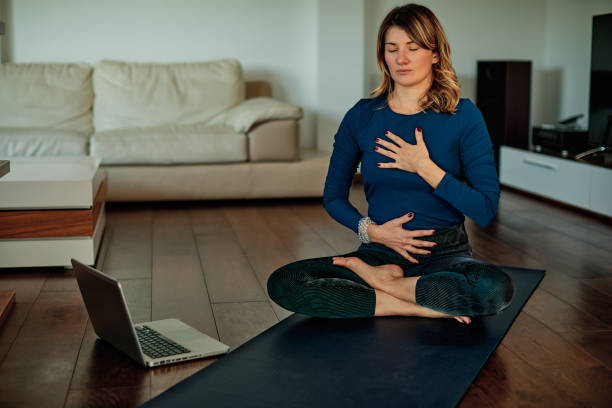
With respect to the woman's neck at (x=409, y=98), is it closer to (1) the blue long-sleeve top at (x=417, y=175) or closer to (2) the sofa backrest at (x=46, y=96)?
(1) the blue long-sleeve top at (x=417, y=175)

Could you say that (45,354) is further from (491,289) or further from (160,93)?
(160,93)

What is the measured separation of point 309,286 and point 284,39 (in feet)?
12.3

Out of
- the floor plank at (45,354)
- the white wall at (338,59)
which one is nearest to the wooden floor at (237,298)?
the floor plank at (45,354)

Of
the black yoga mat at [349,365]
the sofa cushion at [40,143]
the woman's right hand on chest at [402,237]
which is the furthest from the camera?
the sofa cushion at [40,143]

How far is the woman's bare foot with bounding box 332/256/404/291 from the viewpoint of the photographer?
6.91ft

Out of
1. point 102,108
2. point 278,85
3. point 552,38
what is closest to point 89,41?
point 102,108

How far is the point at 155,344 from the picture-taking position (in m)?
2.00

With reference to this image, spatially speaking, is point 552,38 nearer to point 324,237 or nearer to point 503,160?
point 503,160

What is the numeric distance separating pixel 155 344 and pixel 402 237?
0.75m

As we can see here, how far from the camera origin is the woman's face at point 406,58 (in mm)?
2016

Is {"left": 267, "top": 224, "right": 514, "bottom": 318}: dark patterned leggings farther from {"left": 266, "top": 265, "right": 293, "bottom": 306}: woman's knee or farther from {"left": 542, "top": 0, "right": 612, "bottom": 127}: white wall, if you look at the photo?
{"left": 542, "top": 0, "right": 612, "bottom": 127}: white wall

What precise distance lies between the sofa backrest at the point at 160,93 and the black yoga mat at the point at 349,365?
2895 millimetres

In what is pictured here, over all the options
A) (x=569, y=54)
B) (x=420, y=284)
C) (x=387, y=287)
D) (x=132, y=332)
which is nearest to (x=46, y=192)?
(x=132, y=332)

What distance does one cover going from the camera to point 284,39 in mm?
5531
